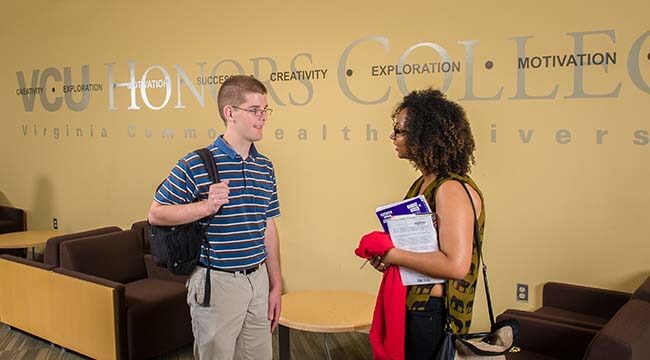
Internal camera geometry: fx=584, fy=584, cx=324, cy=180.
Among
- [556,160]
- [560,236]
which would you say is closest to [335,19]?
[556,160]

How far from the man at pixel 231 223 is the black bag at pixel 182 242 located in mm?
28

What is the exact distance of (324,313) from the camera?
3480mm

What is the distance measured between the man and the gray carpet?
1.82 metres

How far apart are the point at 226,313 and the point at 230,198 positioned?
46 cm

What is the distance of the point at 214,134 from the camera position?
5375mm

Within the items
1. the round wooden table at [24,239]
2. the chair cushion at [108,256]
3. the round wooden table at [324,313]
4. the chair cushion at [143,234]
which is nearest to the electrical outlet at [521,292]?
the round wooden table at [324,313]

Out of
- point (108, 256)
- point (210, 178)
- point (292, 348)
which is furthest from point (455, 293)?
point (108, 256)

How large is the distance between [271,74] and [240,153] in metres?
2.69

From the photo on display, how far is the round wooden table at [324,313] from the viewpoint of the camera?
3.24m

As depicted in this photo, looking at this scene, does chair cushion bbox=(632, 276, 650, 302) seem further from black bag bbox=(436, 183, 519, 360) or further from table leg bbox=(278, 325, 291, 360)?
table leg bbox=(278, 325, 291, 360)

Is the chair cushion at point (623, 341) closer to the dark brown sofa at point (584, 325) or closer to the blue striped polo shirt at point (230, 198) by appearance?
the dark brown sofa at point (584, 325)

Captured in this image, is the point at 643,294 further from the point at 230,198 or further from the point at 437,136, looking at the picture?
the point at 230,198

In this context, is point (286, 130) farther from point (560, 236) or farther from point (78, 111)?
point (78, 111)

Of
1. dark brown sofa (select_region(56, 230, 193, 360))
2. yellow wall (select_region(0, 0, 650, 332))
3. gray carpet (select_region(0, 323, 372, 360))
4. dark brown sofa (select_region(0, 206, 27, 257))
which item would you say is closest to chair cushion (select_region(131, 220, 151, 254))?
dark brown sofa (select_region(56, 230, 193, 360))
